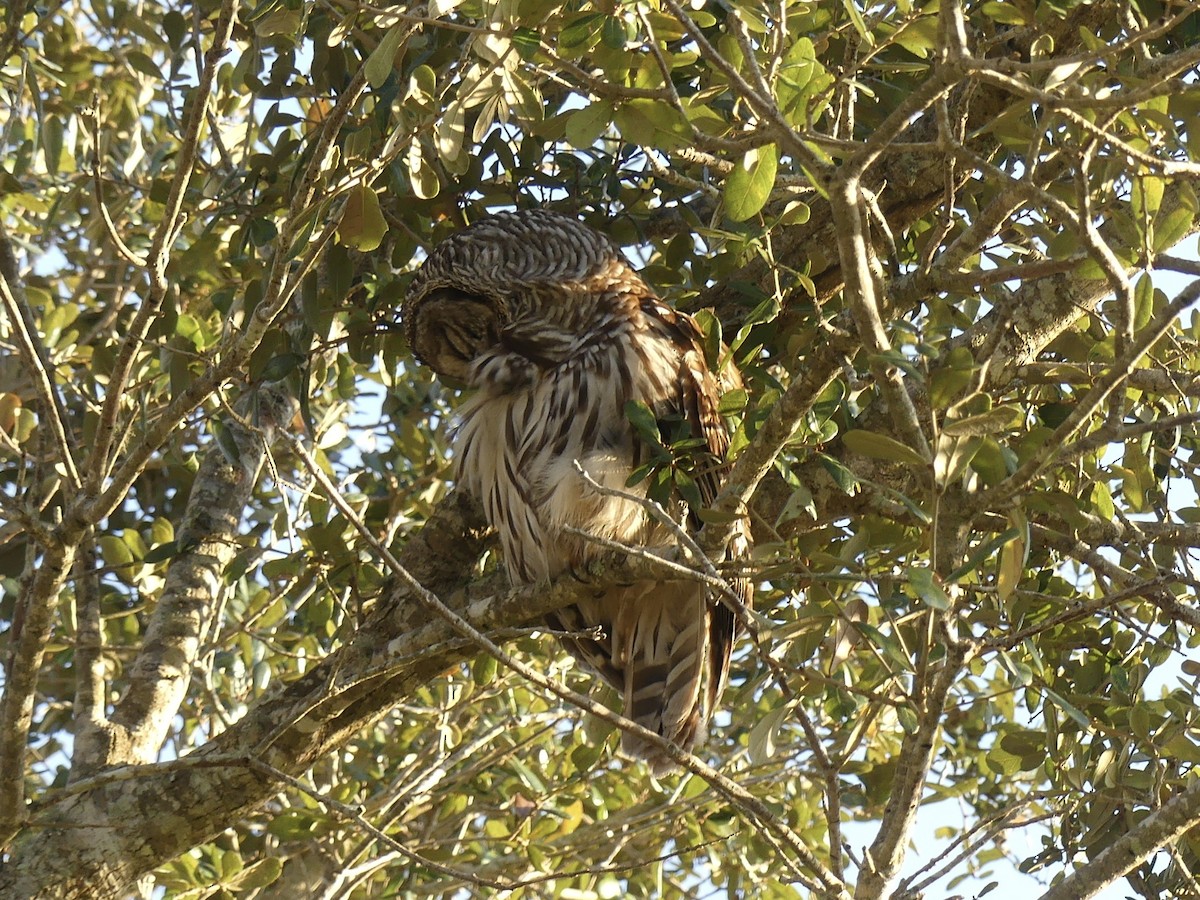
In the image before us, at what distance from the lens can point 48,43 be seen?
182 inches

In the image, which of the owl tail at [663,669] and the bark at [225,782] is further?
the owl tail at [663,669]

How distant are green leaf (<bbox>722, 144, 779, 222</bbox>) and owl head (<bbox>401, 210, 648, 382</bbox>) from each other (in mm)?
1271

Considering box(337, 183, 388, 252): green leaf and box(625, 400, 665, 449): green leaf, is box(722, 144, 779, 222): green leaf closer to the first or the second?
box(625, 400, 665, 449): green leaf

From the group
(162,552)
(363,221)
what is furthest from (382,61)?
(162,552)

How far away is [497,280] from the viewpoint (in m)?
3.54

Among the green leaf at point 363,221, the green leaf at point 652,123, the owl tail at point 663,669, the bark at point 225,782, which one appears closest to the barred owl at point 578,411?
the owl tail at point 663,669

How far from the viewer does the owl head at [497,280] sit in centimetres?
348

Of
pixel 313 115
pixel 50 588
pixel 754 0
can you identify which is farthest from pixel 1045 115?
pixel 313 115

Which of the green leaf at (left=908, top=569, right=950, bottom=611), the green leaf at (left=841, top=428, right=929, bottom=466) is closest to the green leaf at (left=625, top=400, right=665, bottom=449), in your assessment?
the green leaf at (left=841, top=428, right=929, bottom=466)

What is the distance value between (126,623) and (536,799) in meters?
1.57

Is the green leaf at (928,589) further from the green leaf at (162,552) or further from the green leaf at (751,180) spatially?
the green leaf at (162,552)

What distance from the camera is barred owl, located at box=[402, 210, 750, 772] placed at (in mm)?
3164

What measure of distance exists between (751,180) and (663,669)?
62.8 inches

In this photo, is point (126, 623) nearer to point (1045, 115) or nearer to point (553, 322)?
point (553, 322)
